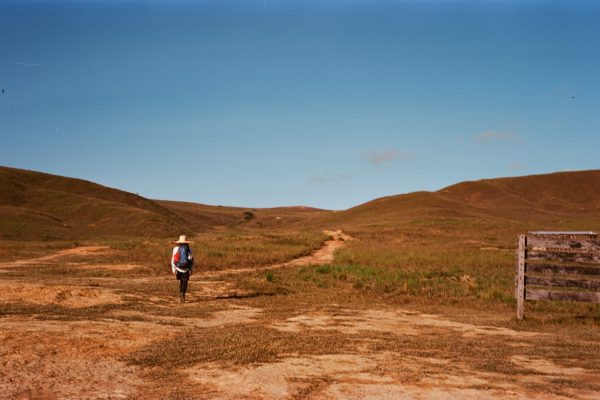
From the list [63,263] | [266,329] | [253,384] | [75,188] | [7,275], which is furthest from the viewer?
[75,188]

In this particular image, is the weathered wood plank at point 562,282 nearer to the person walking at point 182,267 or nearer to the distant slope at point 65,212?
the person walking at point 182,267

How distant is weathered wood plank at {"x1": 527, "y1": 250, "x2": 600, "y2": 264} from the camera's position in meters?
13.0

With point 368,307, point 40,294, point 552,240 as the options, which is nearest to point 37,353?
point 40,294

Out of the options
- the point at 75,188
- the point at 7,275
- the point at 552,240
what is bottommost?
the point at 7,275

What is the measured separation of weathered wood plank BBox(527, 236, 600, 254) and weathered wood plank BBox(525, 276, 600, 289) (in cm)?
71

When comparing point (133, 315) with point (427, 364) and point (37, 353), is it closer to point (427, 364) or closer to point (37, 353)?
point (37, 353)

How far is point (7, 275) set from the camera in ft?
71.1

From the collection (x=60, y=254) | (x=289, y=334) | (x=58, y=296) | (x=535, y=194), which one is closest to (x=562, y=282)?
(x=289, y=334)

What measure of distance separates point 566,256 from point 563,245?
0.33 metres

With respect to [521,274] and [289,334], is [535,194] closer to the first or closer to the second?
[521,274]

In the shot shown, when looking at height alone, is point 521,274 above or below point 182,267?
above

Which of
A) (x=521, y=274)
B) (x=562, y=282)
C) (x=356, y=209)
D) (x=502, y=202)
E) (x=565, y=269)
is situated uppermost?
(x=502, y=202)

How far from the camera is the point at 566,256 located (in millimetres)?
13328

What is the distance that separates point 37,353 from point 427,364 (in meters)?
5.85
